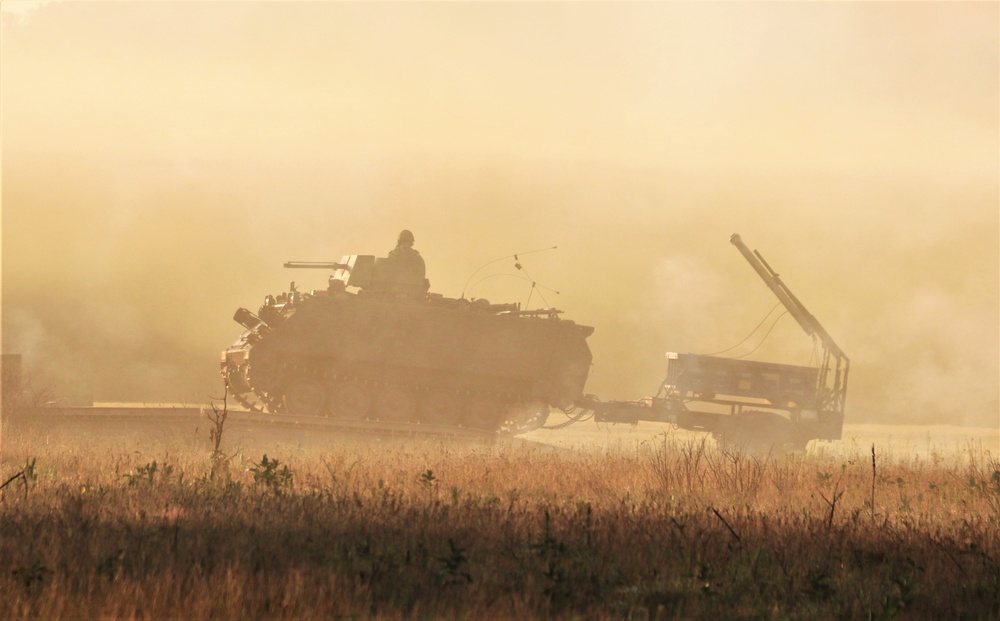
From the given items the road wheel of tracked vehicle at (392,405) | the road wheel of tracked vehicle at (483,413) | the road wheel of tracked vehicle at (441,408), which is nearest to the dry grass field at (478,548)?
the road wheel of tracked vehicle at (392,405)

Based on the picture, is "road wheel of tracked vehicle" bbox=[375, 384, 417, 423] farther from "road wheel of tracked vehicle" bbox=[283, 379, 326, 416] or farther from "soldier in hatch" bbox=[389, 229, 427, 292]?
"soldier in hatch" bbox=[389, 229, 427, 292]

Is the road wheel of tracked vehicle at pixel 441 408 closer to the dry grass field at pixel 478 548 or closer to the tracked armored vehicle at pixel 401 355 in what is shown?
the tracked armored vehicle at pixel 401 355

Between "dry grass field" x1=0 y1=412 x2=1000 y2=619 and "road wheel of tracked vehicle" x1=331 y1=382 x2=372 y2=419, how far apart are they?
12.9m

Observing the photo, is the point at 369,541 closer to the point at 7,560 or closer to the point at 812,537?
the point at 7,560

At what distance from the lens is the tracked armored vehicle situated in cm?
2552

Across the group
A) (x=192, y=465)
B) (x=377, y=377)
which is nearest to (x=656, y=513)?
(x=192, y=465)

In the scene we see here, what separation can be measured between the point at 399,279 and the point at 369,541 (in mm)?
19165

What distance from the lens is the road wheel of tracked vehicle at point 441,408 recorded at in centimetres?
2609

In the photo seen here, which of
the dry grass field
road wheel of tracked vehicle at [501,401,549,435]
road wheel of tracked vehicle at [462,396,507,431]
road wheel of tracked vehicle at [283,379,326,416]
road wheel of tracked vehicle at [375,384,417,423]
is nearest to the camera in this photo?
the dry grass field

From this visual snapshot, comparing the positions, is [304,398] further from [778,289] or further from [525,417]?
[778,289]

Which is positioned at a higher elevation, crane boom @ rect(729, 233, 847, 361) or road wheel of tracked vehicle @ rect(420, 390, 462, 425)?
crane boom @ rect(729, 233, 847, 361)

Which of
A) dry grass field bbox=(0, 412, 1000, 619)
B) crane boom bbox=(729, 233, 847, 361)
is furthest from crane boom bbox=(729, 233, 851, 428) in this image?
dry grass field bbox=(0, 412, 1000, 619)

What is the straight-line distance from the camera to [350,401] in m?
25.6

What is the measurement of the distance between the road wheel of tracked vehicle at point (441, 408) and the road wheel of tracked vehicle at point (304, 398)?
2293 millimetres
